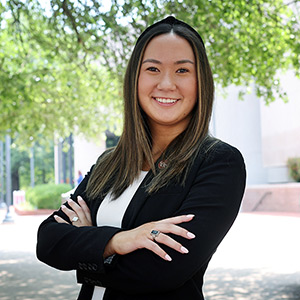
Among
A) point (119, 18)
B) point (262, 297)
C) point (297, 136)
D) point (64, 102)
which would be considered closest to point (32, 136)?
point (64, 102)

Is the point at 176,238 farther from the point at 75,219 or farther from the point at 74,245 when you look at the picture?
the point at 75,219

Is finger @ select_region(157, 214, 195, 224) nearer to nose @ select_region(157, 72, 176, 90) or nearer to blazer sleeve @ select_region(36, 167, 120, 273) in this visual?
blazer sleeve @ select_region(36, 167, 120, 273)

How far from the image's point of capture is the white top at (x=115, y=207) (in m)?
2.39

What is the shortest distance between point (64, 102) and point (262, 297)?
7787mm

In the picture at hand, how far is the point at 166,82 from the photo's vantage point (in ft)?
7.86

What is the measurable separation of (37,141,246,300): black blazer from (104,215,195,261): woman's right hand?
0.08 ft

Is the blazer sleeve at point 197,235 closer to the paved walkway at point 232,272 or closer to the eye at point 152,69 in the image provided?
the eye at point 152,69

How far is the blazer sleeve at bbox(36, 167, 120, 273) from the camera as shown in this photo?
2.24 meters

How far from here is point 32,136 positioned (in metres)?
14.9

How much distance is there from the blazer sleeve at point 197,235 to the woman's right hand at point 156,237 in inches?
1.0

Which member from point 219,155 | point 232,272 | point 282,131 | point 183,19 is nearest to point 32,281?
point 232,272

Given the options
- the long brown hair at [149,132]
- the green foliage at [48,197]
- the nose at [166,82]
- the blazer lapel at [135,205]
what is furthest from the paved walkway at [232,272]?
the green foliage at [48,197]

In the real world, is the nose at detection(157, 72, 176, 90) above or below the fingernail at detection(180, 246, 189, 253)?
above

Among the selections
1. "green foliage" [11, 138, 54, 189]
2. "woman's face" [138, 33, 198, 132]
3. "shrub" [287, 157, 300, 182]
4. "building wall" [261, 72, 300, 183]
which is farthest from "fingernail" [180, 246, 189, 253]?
"green foliage" [11, 138, 54, 189]
